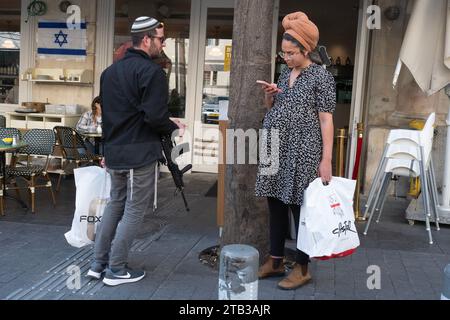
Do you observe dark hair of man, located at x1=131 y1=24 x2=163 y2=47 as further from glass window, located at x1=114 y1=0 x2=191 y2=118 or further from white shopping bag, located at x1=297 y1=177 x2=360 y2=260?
glass window, located at x1=114 y1=0 x2=191 y2=118

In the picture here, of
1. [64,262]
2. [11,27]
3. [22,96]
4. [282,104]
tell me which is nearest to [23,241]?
[64,262]

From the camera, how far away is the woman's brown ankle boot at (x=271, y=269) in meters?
4.05

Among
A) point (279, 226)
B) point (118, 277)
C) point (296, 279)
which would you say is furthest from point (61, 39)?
point (296, 279)

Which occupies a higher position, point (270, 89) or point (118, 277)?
point (270, 89)

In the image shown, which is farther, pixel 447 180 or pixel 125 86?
pixel 447 180

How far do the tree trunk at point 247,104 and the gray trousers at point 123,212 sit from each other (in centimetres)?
73

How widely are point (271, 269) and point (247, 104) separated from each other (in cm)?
126

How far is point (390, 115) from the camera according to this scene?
7.42 m

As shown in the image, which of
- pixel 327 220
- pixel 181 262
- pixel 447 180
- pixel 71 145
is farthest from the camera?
pixel 71 145

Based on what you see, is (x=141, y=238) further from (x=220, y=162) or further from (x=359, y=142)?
(x=359, y=142)

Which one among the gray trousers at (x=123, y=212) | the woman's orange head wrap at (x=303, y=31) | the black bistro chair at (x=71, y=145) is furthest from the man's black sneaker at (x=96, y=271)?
the black bistro chair at (x=71, y=145)

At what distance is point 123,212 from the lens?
3.93m

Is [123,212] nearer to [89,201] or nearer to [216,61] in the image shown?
[89,201]
